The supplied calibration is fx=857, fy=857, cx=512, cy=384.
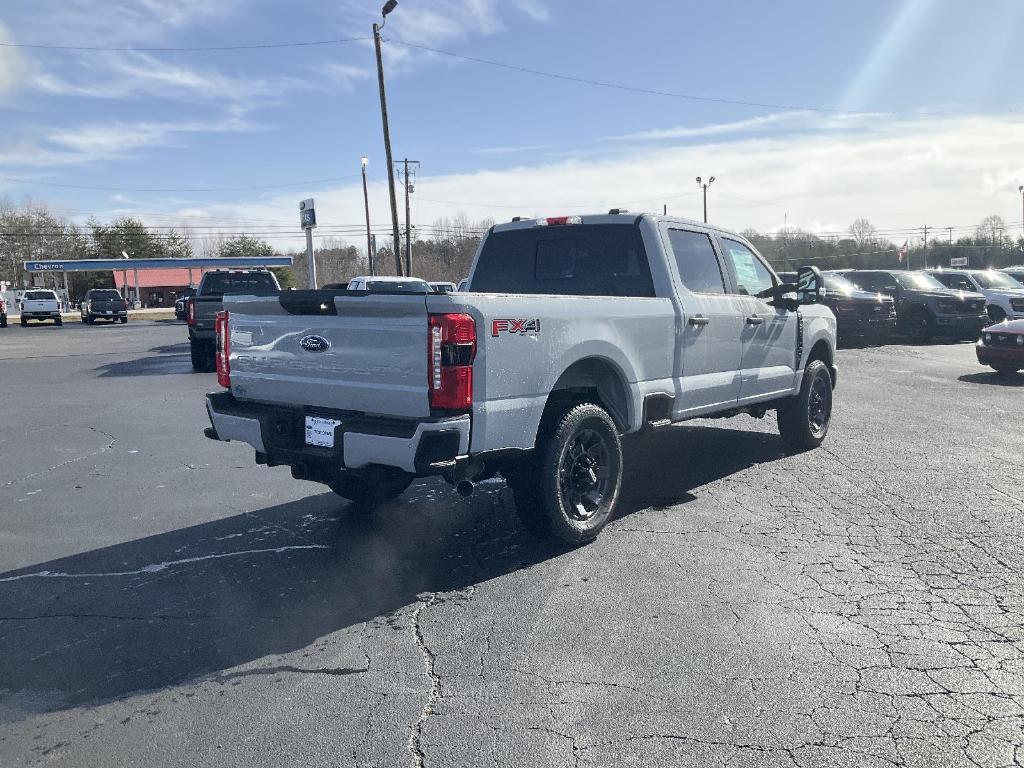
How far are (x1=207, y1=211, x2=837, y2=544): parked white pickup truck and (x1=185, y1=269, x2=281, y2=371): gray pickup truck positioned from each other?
36.6 feet

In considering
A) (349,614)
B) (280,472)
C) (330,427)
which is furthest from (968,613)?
(280,472)

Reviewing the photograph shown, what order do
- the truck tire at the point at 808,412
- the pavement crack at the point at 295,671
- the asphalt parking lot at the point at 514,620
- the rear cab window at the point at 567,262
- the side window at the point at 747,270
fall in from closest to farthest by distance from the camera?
the asphalt parking lot at the point at 514,620
the pavement crack at the point at 295,671
the rear cab window at the point at 567,262
the side window at the point at 747,270
the truck tire at the point at 808,412

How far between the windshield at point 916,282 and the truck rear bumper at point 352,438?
2054 cm

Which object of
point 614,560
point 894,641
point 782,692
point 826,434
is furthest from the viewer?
point 826,434

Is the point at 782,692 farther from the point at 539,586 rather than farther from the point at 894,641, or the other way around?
the point at 539,586

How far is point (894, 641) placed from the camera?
3.92 m

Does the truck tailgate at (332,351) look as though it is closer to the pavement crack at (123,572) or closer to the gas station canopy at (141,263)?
the pavement crack at (123,572)

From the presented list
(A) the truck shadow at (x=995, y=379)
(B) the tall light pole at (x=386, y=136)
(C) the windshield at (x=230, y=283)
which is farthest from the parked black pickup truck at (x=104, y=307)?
(A) the truck shadow at (x=995, y=379)

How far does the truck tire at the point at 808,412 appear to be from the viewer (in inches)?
320

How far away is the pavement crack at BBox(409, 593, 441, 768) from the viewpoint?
3031 mm

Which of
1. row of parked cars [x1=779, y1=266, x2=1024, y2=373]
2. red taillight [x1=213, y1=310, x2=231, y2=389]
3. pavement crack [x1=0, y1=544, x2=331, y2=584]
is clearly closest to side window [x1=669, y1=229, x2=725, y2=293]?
red taillight [x1=213, y1=310, x2=231, y2=389]

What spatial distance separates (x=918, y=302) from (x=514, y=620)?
66.8 feet

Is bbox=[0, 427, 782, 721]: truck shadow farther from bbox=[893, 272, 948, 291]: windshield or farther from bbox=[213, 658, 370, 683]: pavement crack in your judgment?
bbox=[893, 272, 948, 291]: windshield

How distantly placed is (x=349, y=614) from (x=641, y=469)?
3.85 metres
